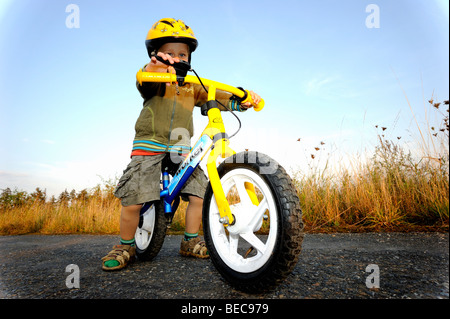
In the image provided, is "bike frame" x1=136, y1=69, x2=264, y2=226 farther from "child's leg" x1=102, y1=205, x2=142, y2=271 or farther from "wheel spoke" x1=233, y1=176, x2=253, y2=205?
"child's leg" x1=102, y1=205, x2=142, y2=271

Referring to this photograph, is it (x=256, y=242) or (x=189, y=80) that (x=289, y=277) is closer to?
(x=256, y=242)

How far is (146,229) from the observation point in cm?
256

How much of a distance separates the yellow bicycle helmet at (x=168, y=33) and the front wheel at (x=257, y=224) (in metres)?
1.32

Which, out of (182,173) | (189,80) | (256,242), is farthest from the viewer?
(182,173)

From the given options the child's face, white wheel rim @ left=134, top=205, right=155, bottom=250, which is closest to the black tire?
white wheel rim @ left=134, top=205, right=155, bottom=250

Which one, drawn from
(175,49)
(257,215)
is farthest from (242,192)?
(175,49)

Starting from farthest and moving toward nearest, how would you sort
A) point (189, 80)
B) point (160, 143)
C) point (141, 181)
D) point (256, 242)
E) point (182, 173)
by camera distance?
point (160, 143)
point (141, 181)
point (182, 173)
point (189, 80)
point (256, 242)

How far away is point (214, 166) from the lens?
5.54ft

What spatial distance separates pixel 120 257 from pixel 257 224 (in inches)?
49.6

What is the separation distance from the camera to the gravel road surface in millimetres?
1529
